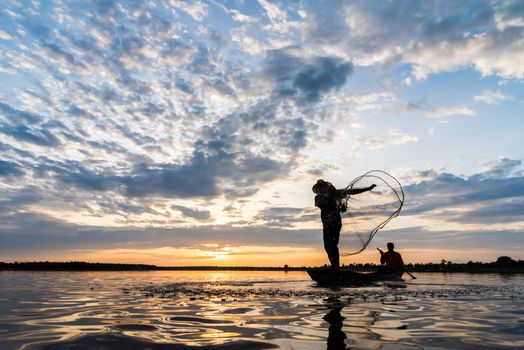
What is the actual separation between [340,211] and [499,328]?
16132mm

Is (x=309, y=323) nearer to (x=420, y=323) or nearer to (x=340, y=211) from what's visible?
(x=420, y=323)

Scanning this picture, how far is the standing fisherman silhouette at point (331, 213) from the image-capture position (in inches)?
976

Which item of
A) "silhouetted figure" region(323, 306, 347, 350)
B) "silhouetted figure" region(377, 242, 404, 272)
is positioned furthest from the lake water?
"silhouetted figure" region(377, 242, 404, 272)

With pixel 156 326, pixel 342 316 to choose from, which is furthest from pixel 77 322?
pixel 342 316

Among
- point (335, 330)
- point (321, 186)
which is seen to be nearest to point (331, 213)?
point (321, 186)

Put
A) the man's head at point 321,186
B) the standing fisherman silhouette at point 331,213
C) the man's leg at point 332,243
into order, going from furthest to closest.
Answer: the man's head at point 321,186 < the man's leg at point 332,243 < the standing fisherman silhouette at point 331,213

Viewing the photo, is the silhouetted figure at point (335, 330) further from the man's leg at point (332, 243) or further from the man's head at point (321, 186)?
the man's head at point (321, 186)

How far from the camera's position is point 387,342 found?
671 cm

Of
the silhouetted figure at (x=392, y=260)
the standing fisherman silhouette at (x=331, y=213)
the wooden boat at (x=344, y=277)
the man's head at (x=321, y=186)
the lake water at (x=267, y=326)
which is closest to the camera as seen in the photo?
the lake water at (x=267, y=326)

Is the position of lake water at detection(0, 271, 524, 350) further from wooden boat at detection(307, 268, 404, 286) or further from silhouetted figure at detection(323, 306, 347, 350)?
wooden boat at detection(307, 268, 404, 286)

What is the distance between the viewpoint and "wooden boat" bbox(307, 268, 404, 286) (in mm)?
23328

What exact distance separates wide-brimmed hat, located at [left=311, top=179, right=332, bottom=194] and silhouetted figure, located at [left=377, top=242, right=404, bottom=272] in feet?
19.7

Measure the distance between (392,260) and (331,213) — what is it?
5.61m

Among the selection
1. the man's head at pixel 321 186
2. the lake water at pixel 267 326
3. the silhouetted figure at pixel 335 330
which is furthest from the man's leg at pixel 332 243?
the silhouetted figure at pixel 335 330
